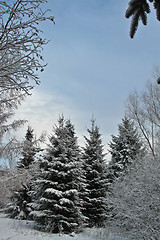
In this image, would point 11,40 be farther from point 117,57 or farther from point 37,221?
point 37,221

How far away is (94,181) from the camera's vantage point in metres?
13.5

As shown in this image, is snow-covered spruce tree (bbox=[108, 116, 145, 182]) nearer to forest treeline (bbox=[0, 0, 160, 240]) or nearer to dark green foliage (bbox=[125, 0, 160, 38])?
forest treeline (bbox=[0, 0, 160, 240])

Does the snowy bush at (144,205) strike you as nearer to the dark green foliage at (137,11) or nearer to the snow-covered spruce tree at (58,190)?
the snow-covered spruce tree at (58,190)

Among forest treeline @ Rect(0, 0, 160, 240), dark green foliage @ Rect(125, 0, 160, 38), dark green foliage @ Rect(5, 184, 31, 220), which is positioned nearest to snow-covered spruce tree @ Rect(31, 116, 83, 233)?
forest treeline @ Rect(0, 0, 160, 240)

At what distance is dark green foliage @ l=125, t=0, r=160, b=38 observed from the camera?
203cm

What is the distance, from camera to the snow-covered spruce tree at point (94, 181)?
12.7 metres

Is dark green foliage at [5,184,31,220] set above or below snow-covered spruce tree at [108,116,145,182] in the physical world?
below

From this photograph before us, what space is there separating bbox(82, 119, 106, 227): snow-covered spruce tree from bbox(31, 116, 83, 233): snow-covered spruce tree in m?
2.26

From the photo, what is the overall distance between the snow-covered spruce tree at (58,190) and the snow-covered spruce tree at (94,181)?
226 centimetres

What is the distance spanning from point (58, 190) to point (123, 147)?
7835 millimetres

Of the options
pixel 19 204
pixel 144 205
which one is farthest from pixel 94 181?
pixel 144 205

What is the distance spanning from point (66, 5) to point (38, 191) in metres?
9.17

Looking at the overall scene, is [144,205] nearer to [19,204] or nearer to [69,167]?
[69,167]

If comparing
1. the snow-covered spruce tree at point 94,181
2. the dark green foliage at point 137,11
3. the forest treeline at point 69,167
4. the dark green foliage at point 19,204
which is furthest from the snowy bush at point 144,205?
the dark green foliage at point 19,204
